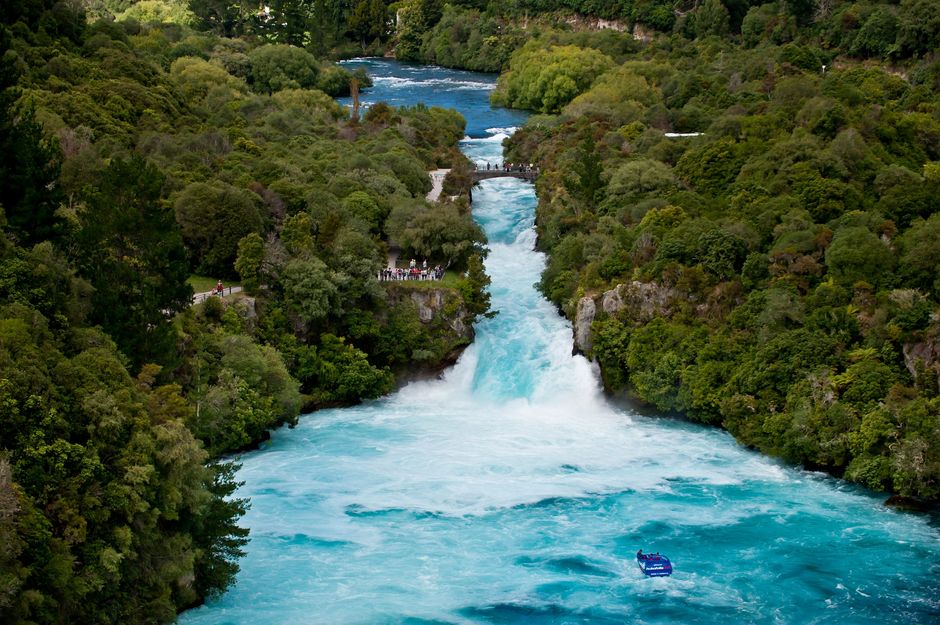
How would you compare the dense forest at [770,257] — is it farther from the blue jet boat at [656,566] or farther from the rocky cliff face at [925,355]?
the blue jet boat at [656,566]

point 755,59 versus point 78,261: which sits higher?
point 755,59

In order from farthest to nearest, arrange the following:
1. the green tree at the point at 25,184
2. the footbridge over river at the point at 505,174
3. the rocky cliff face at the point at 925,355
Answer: the footbridge over river at the point at 505,174
the rocky cliff face at the point at 925,355
the green tree at the point at 25,184

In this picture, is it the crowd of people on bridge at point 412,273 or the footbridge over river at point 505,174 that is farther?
the footbridge over river at point 505,174

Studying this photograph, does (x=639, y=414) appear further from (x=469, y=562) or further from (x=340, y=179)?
(x=340, y=179)

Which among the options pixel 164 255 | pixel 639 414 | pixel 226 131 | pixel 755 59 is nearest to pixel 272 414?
pixel 164 255

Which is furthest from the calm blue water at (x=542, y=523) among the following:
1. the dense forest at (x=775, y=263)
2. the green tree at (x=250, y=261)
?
the green tree at (x=250, y=261)

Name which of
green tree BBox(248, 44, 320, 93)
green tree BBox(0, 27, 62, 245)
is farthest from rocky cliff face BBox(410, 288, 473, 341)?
green tree BBox(248, 44, 320, 93)
